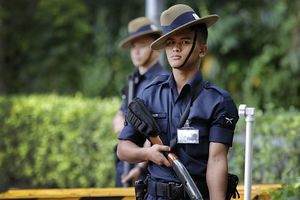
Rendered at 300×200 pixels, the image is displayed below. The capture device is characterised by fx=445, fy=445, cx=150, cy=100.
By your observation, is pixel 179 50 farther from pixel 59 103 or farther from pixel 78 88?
pixel 78 88

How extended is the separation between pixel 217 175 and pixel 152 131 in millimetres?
402

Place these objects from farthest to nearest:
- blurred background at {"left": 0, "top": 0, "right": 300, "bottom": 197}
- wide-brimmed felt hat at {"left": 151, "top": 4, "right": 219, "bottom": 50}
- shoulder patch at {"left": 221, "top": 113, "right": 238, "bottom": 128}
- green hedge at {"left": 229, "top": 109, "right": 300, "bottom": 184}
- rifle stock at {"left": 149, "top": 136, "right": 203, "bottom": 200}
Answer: blurred background at {"left": 0, "top": 0, "right": 300, "bottom": 197}
green hedge at {"left": 229, "top": 109, "right": 300, "bottom": 184}
wide-brimmed felt hat at {"left": 151, "top": 4, "right": 219, "bottom": 50}
shoulder patch at {"left": 221, "top": 113, "right": 238, "bottom": 128}
rifle stock at {"left": 149, "top": 136, "right": 203, "bottom": 200}

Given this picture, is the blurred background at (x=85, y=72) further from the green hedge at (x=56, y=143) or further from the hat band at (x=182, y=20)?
the hat band at (x=182, y=20)

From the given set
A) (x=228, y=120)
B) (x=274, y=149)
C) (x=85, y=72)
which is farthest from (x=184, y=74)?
(x=85, y=72)

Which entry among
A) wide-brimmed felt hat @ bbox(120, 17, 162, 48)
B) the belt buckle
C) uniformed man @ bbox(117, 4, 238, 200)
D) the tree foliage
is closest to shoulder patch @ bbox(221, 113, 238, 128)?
uniformed man @ bbox(117, 4, 238, 200)

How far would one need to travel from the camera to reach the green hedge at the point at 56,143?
6.91 m

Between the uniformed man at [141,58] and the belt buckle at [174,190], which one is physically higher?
the uniformed man at [141,58]

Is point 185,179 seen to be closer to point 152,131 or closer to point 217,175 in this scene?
point 217,175

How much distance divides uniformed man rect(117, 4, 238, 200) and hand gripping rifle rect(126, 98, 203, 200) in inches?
2.0

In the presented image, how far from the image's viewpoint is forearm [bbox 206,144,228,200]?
2.23 metres

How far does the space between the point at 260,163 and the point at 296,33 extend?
6.63m

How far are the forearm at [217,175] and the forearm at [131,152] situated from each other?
0.35 metres

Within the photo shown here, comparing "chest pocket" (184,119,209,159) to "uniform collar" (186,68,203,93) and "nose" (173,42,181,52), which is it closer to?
"uniform collar" (186,68,203,93)

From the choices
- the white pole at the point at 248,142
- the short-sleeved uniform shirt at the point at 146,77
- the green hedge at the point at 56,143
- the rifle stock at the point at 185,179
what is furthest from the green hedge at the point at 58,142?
the rifle stock at the point at 185,179
